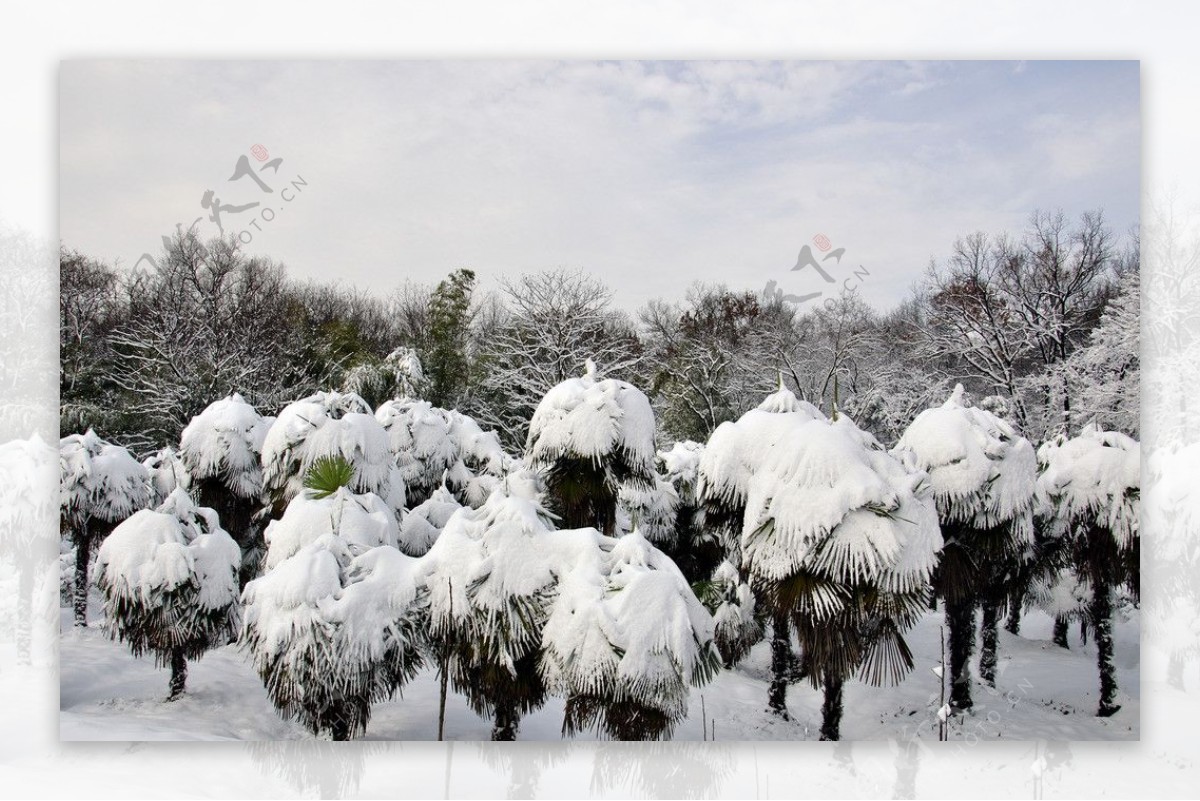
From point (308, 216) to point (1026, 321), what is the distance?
4270 mm

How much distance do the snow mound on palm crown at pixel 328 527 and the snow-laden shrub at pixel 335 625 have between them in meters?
0.01

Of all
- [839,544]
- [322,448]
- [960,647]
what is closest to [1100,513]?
[960,647]

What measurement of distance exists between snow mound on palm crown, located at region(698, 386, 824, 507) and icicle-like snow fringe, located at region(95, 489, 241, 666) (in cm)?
251

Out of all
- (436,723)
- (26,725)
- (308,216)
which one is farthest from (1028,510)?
(26,725)

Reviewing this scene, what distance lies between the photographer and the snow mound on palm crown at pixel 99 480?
13.6ft

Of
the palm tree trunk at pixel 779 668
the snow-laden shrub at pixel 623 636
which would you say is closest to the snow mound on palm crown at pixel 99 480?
the snow-laden shrub at pixel 623 636

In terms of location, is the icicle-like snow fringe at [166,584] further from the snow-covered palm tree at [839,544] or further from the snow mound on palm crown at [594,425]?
the snow-covered palm tree at [839,544]

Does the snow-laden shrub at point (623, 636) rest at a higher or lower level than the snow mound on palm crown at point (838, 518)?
lower

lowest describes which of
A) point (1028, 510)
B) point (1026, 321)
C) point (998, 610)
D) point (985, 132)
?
point (998, 610)

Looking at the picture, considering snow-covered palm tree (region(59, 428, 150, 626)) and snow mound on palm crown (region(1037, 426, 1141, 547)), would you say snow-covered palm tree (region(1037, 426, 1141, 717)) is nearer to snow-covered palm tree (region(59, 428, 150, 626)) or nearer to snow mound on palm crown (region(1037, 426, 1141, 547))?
snow mound on palm crown (region(1037, 426, 1141, 547))

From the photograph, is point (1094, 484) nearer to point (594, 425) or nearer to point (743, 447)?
point (743, 447)

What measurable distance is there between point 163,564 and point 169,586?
Result: 0.11m

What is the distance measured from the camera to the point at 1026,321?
4691mm

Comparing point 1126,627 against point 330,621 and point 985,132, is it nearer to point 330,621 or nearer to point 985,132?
point 985,132
